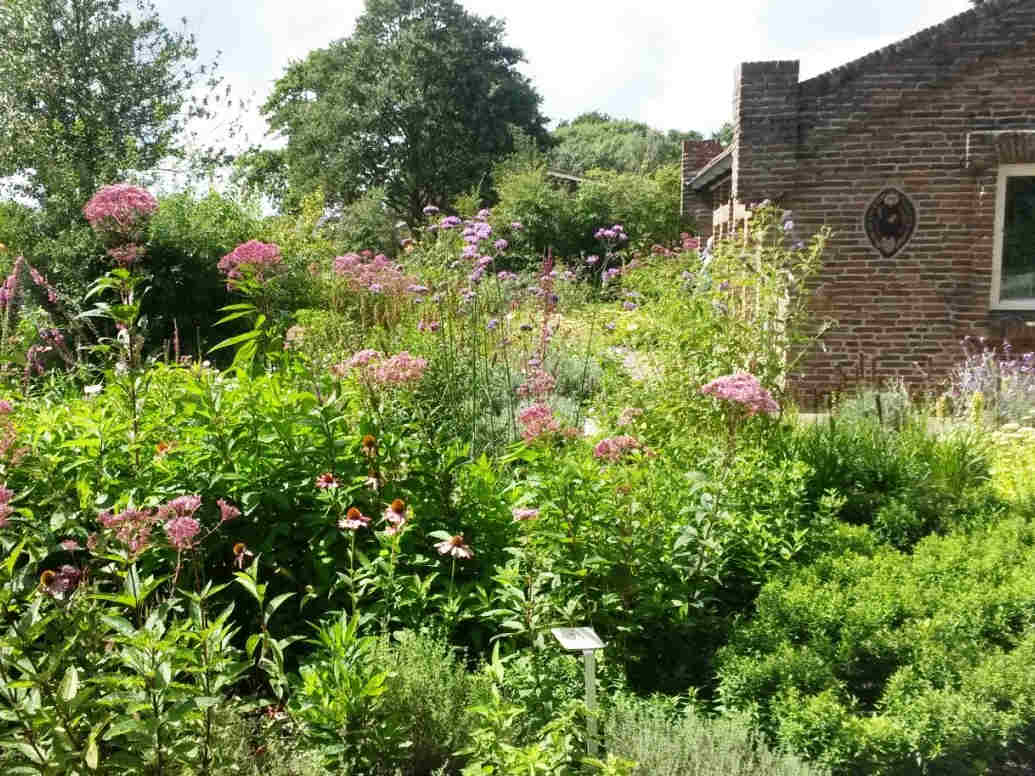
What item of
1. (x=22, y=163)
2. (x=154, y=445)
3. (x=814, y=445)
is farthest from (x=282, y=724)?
(x=22, y=163)

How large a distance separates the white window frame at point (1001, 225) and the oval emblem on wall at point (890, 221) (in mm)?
869

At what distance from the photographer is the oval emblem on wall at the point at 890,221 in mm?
9320

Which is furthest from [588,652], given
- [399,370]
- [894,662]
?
[399,370]

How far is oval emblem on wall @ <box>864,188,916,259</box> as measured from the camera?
9.32 metres

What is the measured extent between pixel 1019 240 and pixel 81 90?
15023mm

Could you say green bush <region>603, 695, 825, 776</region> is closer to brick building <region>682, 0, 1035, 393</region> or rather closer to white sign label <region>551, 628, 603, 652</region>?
white sign label <region>551, 628, 603, 652</region>

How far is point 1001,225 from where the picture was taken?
9.29m

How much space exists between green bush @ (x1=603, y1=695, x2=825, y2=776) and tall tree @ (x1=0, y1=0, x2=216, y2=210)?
13373 mm

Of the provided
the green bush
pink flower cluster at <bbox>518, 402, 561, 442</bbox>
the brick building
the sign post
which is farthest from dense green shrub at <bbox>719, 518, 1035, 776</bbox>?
the brick building

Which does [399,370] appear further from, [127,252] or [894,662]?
[894,662]

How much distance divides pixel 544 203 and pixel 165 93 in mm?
9030

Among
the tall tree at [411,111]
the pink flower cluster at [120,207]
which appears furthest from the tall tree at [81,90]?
the tall tree at [411,111]

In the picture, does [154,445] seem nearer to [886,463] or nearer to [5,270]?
[886,463]

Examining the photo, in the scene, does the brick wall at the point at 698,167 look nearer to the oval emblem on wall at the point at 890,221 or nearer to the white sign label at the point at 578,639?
the oval emblem on wall at the point at 890,221
